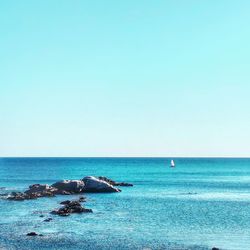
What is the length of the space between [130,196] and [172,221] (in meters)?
33.3

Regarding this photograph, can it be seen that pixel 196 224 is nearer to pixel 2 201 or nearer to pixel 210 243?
pixel 210 243

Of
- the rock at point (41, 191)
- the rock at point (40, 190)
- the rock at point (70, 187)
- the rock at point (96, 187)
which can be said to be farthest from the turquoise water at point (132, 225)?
the rock at point (96, 187)

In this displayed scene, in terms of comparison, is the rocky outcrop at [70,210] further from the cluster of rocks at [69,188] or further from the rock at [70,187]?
the rock at [70,187]

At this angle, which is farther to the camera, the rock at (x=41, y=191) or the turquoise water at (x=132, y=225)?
the rock at (x=41, y=191)

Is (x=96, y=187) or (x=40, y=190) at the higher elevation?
(x=96, y=187)

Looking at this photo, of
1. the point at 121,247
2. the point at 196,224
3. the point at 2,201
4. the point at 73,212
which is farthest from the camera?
the point at 2,201

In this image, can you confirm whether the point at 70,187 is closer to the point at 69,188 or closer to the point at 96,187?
the point at 69,188

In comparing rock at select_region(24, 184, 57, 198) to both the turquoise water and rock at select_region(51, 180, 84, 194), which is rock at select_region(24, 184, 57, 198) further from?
the turquoise water

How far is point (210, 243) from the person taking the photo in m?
45.3

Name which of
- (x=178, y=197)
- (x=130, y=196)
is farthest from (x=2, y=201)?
(x=178, y=197)

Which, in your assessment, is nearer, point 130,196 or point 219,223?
point 219,223

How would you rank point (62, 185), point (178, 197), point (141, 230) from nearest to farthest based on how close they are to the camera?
point (141, 230) < point (178, 197) < point (62, 185)

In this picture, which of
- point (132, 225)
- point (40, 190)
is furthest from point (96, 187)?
point (132, 225)

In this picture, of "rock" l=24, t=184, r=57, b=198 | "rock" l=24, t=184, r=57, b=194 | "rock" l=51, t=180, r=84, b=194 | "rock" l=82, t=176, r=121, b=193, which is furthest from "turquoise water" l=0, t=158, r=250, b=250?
"rock" l=82, t=176, r=121, b=193
